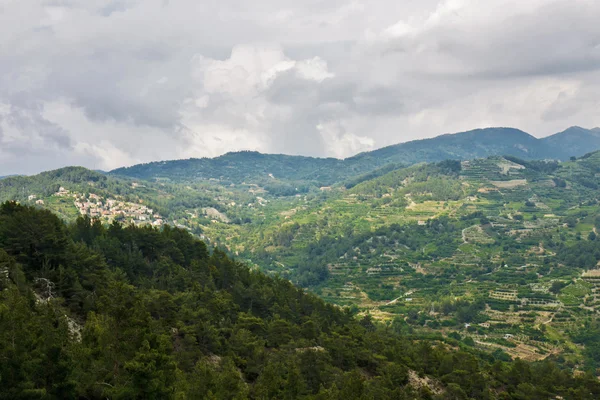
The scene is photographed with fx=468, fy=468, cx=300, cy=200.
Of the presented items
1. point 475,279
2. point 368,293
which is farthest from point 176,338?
point 475,279

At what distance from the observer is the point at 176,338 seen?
4072 centimetres

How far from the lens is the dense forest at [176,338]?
82.9ft

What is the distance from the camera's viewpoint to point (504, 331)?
325ft

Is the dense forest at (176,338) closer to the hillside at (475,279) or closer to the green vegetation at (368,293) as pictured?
the green vegetation at (368,293)

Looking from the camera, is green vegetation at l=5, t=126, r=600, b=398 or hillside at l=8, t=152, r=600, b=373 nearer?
green vegetation at l=5, t=126, r=600, b=398

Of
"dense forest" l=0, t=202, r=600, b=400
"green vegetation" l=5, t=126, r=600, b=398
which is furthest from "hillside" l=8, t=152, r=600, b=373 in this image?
"dense forest" l=0, t=202, r=600, b=400

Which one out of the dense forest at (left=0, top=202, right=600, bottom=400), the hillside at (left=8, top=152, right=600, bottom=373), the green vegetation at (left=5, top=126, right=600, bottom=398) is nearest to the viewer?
the dense forest at (left=0, top=202, right=600, bottom=400)

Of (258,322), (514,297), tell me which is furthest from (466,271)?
(258,322)

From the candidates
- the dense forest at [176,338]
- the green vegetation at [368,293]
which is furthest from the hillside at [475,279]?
the dense forest at [176,338]

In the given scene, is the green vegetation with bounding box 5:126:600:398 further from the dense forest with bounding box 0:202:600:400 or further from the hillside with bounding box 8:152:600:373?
the hillside with bounding box 8:152:600:373

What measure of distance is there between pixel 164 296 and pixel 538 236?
16808cm

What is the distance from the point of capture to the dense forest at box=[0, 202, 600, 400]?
25.3 m

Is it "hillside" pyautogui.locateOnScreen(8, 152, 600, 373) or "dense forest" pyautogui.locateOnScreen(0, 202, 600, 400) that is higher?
"dense forest" pyautogui.locateOnScreen(0, 202, 600, 400)

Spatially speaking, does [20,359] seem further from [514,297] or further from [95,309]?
[514,297]
